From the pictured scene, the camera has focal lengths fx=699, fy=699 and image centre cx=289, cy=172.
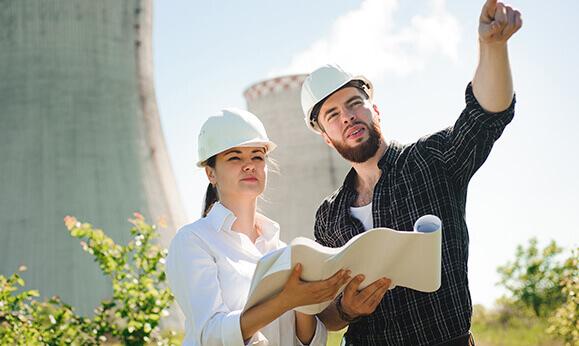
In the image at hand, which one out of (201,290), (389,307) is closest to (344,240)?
(389,307)

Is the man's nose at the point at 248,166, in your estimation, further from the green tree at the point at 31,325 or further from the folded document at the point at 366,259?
the green tree at the point at 31,325

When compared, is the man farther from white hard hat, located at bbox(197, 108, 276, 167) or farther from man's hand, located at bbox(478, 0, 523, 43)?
white hard hat, located at bbox(197, 108, 276, 167)

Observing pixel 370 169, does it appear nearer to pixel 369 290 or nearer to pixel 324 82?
pixel 324 82

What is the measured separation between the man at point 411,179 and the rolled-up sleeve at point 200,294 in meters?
0.30

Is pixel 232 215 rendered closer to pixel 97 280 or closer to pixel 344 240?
pixel 344 240

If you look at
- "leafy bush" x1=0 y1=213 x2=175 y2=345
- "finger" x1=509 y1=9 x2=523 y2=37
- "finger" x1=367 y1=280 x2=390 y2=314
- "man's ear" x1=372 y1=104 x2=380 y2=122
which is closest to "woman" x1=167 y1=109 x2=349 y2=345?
"finger" x1=367 y1=280 x2=390 y2=314

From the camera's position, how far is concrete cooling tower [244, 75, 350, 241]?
438 inches

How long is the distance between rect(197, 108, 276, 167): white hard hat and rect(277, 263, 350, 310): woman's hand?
17.9 inches

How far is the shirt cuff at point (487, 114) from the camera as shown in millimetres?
1839

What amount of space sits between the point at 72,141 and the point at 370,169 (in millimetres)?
5459

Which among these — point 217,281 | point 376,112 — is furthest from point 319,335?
point 376,112

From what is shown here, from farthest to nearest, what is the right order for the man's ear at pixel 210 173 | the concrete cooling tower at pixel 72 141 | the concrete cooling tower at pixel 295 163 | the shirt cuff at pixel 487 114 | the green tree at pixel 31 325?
the concrete cooling tower at pixel 295 163 → the concrete cooling tower at pixel 72 141 → the green tree at pixel 31 325 → the man's ear at pixel 210 173 → the shirt cuff at pixel 487 114

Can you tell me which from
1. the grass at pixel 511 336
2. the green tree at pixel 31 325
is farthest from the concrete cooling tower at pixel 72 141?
the grass at pixel 511 336

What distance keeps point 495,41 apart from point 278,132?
963cm
